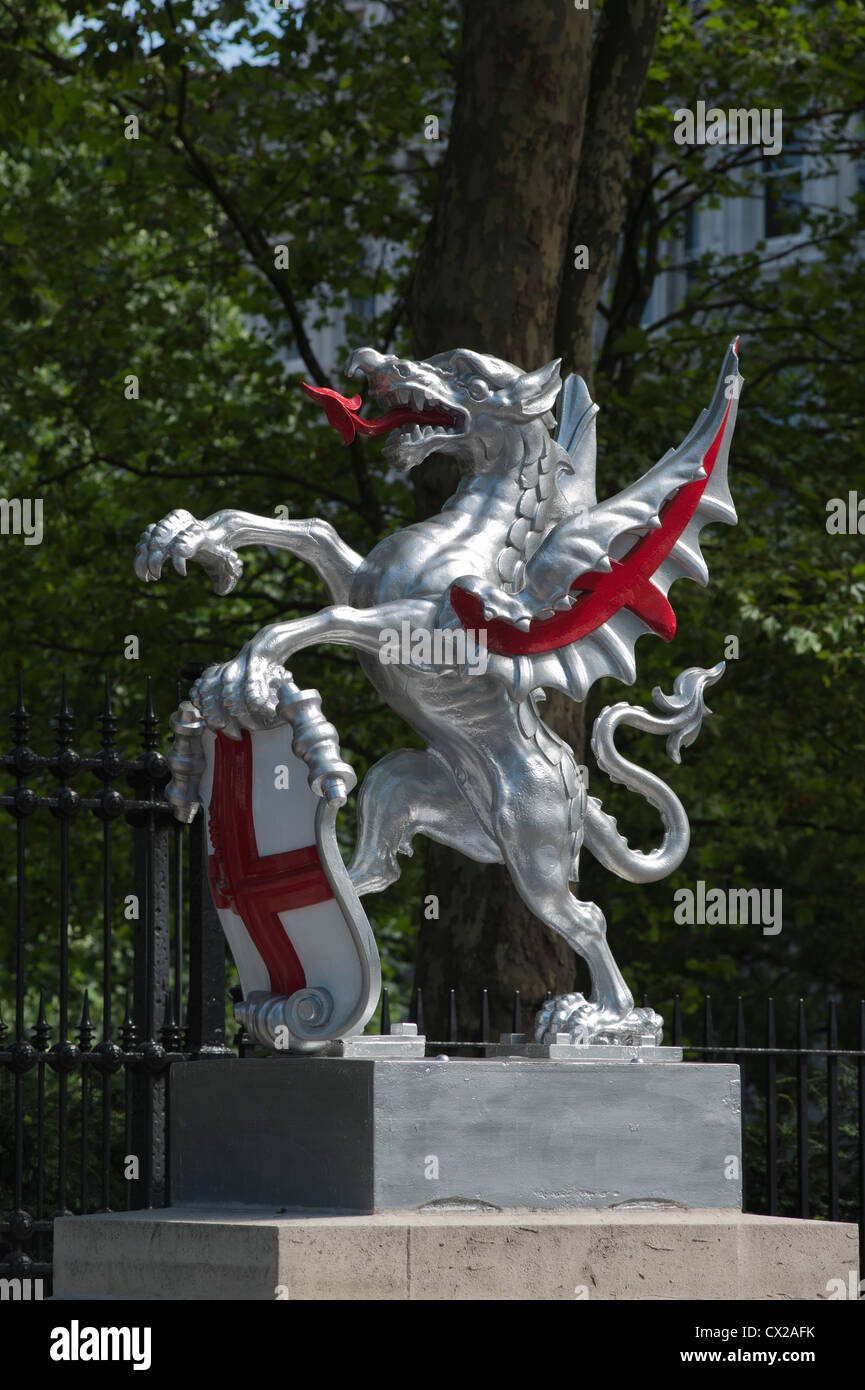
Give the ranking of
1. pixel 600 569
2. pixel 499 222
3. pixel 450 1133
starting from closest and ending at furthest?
1. pixel 450 1133
2. pixel 600 569
3. pixel 499 222

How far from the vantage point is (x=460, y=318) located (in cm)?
832

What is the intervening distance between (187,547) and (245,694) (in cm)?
50

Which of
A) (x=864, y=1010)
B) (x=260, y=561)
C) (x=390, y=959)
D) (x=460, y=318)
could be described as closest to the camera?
(x=864, y=1010)

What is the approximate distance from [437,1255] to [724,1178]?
0.97 metres

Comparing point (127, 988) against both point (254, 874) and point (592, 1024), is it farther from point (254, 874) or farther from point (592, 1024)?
point (592, 1024)

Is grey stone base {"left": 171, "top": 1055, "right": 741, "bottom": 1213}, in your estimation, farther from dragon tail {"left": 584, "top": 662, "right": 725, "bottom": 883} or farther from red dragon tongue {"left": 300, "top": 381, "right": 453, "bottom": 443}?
red dragon tongue {"left": 300, "top": 381, "right": 453, "bottom": 443}

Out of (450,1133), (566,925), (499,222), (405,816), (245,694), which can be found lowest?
(450,1133)

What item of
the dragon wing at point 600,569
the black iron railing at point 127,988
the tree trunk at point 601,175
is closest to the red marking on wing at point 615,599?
the dragon wing at point 600,569

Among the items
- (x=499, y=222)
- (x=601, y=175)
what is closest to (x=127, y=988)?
(x=499, y=222)

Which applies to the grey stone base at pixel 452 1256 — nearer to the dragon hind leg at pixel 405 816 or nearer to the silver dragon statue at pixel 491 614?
the silver dragon statue at pixel 491 614

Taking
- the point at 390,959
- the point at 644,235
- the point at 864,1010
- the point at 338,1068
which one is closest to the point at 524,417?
the point at 338,1068

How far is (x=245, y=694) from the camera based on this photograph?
15.0 feet

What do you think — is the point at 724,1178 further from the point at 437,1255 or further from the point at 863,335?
the point at 863,335

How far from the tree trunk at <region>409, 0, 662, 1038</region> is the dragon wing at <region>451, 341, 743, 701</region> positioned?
254cm
